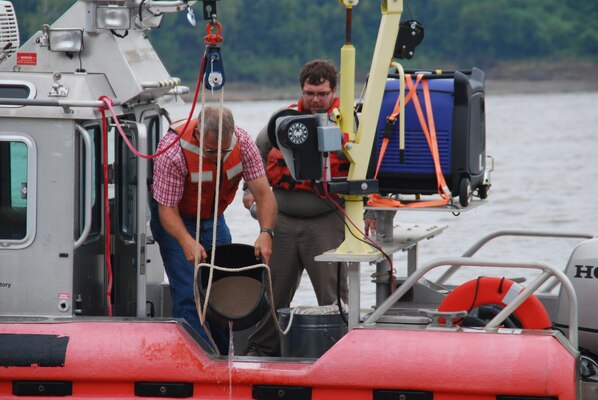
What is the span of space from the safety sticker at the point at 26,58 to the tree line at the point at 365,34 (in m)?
8.74

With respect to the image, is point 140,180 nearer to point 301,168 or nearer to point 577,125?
point 301,168

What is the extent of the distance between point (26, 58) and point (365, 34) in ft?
75.2

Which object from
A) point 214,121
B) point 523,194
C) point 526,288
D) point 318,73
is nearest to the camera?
point 526,288

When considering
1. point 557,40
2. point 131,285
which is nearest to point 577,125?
point 557,40

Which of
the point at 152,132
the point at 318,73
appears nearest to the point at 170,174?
the point at 152,132

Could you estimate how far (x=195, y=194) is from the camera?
6.60 metres

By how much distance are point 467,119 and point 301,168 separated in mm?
822

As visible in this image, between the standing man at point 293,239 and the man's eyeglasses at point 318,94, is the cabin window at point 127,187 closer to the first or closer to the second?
the standing man at point 293,239

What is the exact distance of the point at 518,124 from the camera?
3666cm

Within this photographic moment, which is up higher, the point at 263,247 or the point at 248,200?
the point at 248,200

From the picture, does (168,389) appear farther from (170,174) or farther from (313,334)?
(170,174)

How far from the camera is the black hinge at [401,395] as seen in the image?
5.95 meters

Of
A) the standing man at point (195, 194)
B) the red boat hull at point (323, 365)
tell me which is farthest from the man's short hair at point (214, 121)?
the red boat hull at point (323, 365)

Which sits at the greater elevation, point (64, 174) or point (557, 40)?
point (557, 40)
